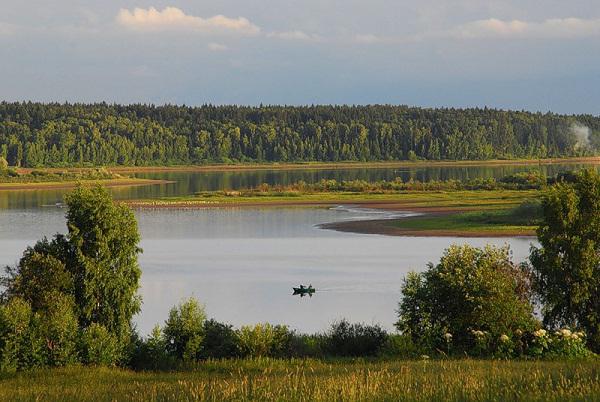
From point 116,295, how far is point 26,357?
3.64 m

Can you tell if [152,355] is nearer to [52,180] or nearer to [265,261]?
[265,261]

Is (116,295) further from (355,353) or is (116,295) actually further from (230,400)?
(230,400)

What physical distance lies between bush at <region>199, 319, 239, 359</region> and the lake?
8.52 m

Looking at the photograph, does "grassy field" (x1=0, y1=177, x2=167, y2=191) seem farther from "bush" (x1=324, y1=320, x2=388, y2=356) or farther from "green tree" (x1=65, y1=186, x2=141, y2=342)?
"bush" (x1=324, y1=320, x2=388, y2=356)

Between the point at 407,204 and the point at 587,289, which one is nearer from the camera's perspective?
the point at 587,289

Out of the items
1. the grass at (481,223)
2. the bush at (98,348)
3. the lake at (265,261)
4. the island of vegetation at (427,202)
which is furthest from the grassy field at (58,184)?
the bush at (98,348)

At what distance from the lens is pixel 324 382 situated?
694 inches

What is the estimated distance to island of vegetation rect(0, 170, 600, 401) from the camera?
2259 cm

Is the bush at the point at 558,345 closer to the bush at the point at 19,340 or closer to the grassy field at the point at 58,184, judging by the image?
the bush at the point at 19,340

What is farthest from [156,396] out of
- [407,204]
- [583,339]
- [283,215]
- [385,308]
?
[407,204]

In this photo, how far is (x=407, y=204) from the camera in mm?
106000

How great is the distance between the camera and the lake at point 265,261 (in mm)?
39031

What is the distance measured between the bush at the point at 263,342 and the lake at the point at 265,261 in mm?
8475

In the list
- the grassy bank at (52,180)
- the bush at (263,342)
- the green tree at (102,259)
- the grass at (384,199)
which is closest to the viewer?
the bush at (263,342)
